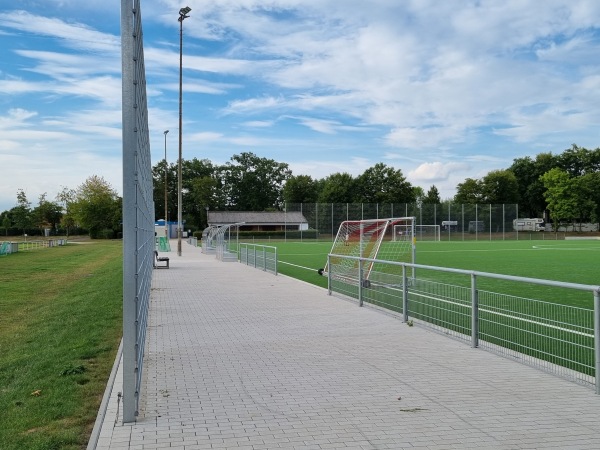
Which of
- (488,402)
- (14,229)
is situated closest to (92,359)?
(488,402)

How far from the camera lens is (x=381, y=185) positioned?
92.2 metres

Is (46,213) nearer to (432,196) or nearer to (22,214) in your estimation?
(22,214)

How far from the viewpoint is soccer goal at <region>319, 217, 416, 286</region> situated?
12.4 metres

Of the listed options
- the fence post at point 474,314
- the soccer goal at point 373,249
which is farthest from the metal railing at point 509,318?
the soccer goal at point 373,249

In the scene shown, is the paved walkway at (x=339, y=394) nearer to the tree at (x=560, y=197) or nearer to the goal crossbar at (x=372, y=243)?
the goal crossbar at (x=372, y=243)

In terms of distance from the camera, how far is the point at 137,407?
534 cm

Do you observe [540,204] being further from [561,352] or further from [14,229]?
[561,352]

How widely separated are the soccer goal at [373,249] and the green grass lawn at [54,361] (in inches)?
192

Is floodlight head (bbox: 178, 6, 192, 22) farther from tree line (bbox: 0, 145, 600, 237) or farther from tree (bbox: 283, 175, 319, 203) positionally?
tree (bbox: 283, 175, 319, 203)

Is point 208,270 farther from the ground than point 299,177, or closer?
closer

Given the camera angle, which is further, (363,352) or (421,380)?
(363,352)

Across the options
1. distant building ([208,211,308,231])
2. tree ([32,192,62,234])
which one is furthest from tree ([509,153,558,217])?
tree ([32,192,62,234])

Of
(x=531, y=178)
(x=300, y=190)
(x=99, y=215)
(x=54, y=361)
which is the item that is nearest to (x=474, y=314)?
(x=54, y=361)

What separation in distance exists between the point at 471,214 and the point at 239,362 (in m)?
67.1
